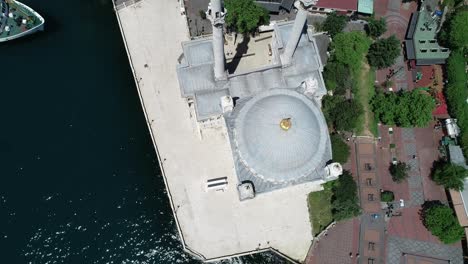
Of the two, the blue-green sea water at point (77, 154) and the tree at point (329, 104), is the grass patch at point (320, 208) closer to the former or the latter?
the blue-green sea water at point (77, 154)

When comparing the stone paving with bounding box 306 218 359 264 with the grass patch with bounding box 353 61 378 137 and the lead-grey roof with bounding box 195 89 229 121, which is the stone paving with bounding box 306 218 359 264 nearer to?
the grass patch with bounding box 353 61 378 137

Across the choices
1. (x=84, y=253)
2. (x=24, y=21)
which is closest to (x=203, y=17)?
(x=24, y=21)

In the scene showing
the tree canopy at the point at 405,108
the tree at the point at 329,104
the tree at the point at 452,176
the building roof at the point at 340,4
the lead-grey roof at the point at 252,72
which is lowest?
the tree at the point at 452,176

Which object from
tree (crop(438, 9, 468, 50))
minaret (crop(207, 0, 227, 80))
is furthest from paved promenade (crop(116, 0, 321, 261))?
tree (crop(438, 9, 468, 50))

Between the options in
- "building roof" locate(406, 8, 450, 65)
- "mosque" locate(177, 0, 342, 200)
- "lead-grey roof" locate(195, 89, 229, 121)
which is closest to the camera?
"mosque" locate(177, 0, 342, 200)

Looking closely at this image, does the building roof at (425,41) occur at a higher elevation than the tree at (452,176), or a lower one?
higher

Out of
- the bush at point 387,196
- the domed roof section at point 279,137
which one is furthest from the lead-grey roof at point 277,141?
the bush at point 387,196

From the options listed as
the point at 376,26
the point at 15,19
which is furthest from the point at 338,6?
the point at 15,19
